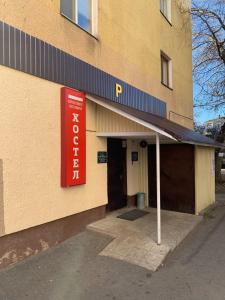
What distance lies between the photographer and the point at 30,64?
6.35 metres

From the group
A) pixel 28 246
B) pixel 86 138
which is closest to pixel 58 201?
pixel 28 246

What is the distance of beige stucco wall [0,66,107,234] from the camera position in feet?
19.2

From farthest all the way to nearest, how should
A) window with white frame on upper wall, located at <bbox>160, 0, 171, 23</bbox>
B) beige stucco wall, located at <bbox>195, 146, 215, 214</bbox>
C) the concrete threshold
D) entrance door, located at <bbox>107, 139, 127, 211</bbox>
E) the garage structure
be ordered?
window with white frame on upper wall, located at <bbox>160, 0, 171, 23</bbox>
beige stucco wall, located at <bbox>195, 146, 215, 214</bbox>
the garage structure
entrance door, located at <bbox>107, 139, 127, 211</bbox>
the concrete threshold

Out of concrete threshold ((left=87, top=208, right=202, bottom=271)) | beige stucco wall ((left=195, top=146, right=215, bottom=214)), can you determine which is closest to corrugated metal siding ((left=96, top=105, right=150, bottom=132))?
concrete threshold ((left=87, top=208, right=202, bottom=271))

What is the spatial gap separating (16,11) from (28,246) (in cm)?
421

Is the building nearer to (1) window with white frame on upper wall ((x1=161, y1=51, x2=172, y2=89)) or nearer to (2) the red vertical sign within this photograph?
(2) the red vertical sign

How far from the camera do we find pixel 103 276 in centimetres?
575

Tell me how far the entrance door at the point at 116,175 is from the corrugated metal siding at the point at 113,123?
4.19 ft

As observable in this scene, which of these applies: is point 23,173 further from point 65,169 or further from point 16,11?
point 16,11

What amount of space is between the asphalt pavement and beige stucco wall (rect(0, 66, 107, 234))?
75 cm

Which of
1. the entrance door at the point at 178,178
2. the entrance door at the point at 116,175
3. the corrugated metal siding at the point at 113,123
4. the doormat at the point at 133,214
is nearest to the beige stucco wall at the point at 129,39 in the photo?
the corrugated metal siding at the point at 113,123

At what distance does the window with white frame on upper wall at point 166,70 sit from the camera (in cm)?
1407

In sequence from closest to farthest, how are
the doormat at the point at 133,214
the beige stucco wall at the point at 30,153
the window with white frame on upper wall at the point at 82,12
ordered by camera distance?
the beige stucco wall at the point at 30,153 < the window with white frame on upper wall at the point at 82,12 < the doormat at the point at 133,214

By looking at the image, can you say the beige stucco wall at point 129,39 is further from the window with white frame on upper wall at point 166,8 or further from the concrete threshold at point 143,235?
the concrete threshold at point 143,235
